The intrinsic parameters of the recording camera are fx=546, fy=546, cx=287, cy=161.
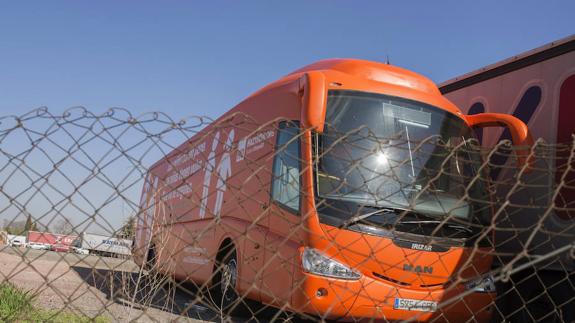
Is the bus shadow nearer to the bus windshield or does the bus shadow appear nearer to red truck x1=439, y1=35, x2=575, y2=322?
the bus windshield

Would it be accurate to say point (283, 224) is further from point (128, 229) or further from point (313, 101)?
point (128, 229)

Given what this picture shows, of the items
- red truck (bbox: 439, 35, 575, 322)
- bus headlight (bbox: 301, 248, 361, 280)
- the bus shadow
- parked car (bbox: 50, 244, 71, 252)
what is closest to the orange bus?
bus headlight (bbox: 301, 248, 361, 280)

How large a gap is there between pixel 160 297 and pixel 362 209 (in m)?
4.33

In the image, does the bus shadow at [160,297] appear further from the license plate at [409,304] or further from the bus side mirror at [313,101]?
the bus side mirror at [313,101]

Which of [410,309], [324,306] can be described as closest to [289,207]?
[324,306]

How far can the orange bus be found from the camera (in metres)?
4.81

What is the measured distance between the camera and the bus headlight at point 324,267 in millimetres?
4863

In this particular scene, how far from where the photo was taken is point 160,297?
26.5 ft

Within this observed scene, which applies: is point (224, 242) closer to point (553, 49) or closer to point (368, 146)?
point (368, 146)

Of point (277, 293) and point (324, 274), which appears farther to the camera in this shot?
point (277, 293)

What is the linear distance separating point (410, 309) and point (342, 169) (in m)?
1.41

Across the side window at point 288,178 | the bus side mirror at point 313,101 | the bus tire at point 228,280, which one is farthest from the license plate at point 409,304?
the bus tire at point 228,280

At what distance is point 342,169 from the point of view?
516 cm

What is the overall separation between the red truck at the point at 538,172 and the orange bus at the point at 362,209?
461mm
